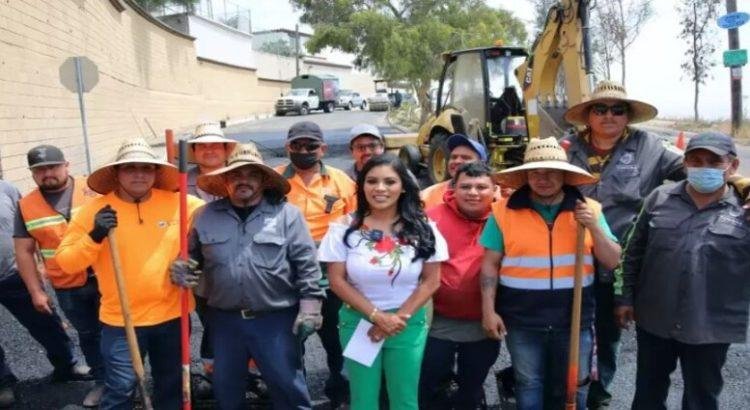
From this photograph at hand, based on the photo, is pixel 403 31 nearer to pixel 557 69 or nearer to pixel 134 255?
pixel 557 69

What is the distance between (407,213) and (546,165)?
71 centimetres

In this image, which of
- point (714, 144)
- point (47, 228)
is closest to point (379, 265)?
point (714, 144)

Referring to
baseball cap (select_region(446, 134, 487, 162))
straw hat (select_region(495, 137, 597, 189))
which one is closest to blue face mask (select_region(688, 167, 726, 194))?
straw hat (select_region(495, 137, 597, 189))

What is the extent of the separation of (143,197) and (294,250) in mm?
847

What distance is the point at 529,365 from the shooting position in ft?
9.64

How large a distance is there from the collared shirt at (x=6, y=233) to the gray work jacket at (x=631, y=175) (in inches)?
148

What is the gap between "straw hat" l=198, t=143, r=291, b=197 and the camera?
9.89ft

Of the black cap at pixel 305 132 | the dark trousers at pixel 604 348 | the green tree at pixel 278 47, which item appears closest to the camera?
the dark trousers at pixel 604 348

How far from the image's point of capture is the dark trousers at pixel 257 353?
3016 mm

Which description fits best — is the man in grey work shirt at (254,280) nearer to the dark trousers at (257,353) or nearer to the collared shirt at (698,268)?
the dark trousers at (257,353)

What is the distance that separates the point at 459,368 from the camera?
3328 millimetres

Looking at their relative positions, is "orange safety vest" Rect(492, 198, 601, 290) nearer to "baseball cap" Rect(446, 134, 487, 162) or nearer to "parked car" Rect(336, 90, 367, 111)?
"baseball cap" Rect(446, 134, 487, 162)

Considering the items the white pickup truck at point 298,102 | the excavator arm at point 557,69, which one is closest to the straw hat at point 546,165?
the excavator arm at point 557,69

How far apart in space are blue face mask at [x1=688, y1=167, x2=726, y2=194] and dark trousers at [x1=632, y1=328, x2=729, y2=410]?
73 cm
